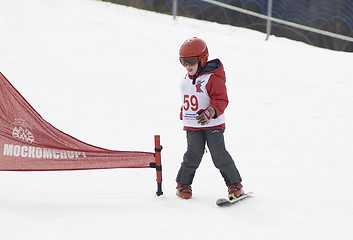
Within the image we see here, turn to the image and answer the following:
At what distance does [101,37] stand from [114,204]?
7604 mm

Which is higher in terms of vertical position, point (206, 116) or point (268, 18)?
point (268, 18)

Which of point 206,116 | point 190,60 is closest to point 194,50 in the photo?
point 190,60

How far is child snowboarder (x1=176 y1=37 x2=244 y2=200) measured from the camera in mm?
4605

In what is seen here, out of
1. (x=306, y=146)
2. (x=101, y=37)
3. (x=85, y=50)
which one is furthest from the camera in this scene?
(x=101, y=37)

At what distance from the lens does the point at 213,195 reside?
16.6ft

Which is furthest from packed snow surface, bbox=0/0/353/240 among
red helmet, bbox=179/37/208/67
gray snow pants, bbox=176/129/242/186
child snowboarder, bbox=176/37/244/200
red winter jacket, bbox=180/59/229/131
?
red helmet, bbox=179/37/208/67

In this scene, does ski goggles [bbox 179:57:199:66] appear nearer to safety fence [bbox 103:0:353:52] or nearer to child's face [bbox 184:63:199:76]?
child's face [bbox 184:63:199:76]

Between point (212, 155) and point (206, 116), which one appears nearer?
point (206, 116)

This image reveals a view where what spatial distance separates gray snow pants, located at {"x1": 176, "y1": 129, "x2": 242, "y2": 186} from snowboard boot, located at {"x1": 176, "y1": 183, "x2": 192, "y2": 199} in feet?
0.12

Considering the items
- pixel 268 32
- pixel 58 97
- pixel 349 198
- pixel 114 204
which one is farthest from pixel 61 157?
pixel 268 32

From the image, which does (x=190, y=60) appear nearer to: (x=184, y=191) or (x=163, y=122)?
(x=184, y=191)

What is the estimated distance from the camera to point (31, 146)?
15.6 ft

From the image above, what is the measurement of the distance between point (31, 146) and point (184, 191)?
146cm

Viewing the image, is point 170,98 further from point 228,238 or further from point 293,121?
point 228,238
